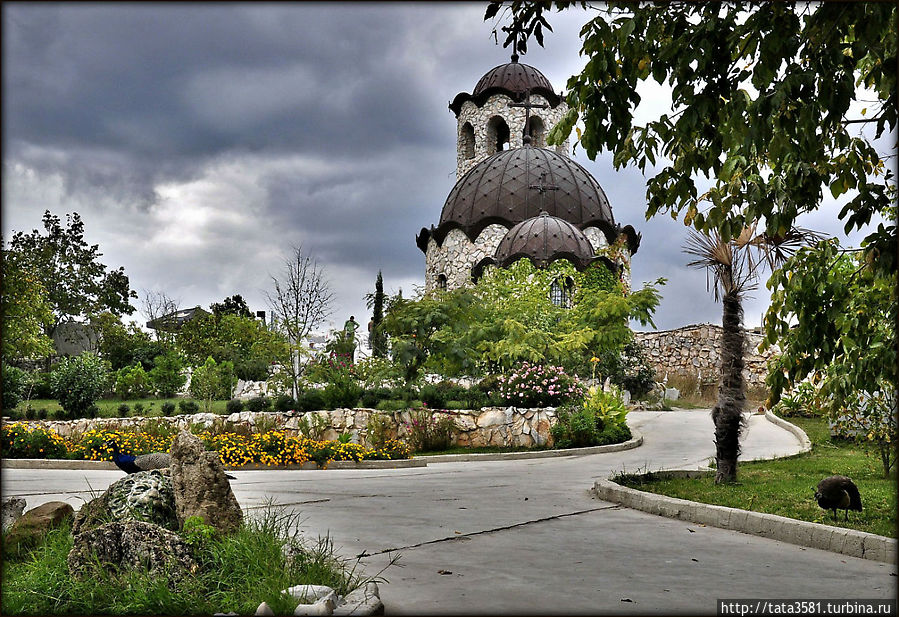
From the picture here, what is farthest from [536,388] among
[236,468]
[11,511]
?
[11,511]

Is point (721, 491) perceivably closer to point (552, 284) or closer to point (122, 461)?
point (122, 461)

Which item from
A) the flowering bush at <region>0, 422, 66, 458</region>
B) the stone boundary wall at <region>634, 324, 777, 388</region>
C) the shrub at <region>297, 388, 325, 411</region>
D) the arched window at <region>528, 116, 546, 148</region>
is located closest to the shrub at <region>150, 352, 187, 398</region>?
the shrub at <region>297, 388, 325, 411</region>

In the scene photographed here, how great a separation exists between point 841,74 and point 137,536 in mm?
4938

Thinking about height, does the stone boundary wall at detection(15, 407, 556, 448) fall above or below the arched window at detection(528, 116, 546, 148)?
below

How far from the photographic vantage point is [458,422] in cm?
1720

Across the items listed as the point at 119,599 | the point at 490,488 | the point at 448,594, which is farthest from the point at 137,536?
the point at 490,488

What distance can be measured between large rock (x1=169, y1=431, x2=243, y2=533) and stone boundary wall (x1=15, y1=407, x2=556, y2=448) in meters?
11.9

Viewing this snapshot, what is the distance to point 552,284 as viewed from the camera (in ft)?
93.9

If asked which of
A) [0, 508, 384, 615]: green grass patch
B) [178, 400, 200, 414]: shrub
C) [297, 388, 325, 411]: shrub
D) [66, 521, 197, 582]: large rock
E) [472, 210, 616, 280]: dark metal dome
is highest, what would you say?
[472, 210, 616, 280]: dark metal dome

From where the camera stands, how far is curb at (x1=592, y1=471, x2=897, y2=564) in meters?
5.39

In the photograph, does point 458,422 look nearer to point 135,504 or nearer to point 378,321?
point 135,504

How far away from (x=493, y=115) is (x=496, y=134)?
1283mm

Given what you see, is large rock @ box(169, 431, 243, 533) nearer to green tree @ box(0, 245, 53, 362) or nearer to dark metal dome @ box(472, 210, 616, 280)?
green tree @ box(0, 245, 53, 362)

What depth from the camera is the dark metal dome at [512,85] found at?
1513 inches
